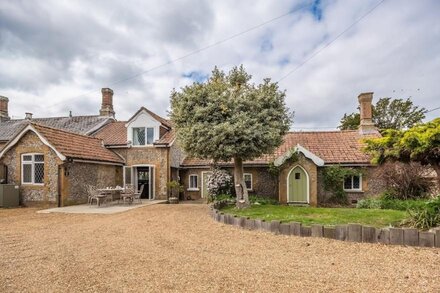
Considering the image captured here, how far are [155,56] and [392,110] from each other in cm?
3107

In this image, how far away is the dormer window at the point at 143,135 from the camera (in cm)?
2039

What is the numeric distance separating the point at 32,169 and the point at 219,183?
1092cm

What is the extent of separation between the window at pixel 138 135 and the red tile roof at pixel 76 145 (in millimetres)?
1717

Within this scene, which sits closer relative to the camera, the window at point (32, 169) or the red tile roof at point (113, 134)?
the window at point (32, 169)

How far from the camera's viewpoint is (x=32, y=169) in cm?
1675

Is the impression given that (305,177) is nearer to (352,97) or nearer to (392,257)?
(352,97)

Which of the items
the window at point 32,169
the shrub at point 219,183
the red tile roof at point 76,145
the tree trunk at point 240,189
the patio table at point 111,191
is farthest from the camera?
the shrub at point 219,183

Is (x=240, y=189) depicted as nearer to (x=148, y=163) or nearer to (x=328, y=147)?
(x=328, y=147)

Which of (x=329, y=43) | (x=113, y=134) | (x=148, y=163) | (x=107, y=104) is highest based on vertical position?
(x=107, y=104)

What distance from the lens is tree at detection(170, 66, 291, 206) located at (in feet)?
40.3

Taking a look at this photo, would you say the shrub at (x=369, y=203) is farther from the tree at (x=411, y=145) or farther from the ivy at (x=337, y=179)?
the tree at (x=411, y=145)

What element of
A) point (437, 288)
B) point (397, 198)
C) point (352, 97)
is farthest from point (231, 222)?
point (352, 97)

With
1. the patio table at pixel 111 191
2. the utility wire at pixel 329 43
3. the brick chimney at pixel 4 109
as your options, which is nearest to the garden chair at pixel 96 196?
the patio table at pixel 111 191

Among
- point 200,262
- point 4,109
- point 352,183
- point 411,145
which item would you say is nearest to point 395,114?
point 352,183
